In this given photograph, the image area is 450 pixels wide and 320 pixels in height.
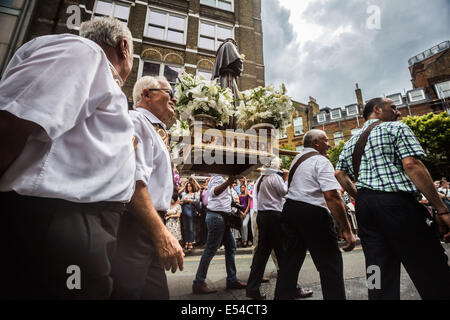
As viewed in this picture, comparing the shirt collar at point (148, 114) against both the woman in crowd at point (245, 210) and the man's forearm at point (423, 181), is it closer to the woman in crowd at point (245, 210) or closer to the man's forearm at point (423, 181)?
the man's forearm at point (423, 181)

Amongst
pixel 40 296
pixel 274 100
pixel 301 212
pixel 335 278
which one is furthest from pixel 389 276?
pixel 40 296

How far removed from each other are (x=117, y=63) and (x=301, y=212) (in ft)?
7.67

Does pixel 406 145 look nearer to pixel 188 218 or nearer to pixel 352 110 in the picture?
pixel 188 218

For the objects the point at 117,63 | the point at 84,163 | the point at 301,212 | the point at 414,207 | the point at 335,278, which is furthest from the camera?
the point at 301,212

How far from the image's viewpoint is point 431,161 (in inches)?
714

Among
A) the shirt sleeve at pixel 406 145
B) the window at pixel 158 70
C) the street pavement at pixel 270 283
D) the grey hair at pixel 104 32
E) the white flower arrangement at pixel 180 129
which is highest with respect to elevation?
the window at pixel 158 70

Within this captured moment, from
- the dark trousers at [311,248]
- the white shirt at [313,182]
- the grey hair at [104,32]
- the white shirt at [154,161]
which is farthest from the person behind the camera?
the white shirt at [313,182]

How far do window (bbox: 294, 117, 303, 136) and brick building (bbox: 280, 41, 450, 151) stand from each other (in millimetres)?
138

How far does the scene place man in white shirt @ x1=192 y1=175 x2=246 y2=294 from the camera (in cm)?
333

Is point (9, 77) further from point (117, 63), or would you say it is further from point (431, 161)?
point (431, 161)

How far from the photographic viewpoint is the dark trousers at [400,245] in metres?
1.67

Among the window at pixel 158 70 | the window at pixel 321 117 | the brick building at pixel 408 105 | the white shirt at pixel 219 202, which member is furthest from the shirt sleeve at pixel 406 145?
the window at pixel 321 117

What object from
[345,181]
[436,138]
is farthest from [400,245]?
[436,138]

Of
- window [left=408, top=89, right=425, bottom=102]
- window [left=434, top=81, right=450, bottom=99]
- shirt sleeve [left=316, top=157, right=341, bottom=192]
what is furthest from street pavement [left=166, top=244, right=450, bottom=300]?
window [left=408, top=89, right=425, bottom=102]
